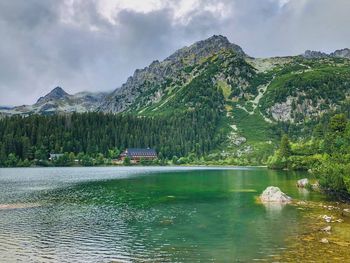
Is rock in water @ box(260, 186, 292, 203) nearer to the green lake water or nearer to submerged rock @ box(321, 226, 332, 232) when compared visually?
the green lake water

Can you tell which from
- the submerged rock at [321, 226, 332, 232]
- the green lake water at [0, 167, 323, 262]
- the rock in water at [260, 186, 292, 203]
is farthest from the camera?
the rock in water at [260, 186, 292, 203]

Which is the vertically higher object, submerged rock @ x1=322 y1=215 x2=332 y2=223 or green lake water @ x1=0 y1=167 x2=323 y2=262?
submerged rock @ x1=322 y1=215 x2=332 y2=223

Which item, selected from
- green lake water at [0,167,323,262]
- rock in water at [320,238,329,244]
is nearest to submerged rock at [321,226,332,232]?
green lake water at [0,167,323,262]

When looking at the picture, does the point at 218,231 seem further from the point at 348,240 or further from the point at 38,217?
the point at 38,217

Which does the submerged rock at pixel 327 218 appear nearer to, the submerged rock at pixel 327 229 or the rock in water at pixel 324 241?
the submerged rock at pixel 327 229

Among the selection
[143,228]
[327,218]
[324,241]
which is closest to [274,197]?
[327,218]

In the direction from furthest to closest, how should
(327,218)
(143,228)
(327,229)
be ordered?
1. (327,218)
2. (143,228)
3. (327,229)

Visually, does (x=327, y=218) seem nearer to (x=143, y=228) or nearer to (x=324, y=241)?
(x=324, y=241)

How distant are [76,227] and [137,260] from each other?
19424mm

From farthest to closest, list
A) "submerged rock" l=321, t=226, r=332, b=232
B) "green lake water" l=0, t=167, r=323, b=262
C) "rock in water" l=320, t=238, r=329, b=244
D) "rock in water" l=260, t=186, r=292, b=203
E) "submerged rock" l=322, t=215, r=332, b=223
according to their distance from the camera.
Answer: "rock in water" l=260, t=186, r=292, b=203, "submerged rock" l=322, t=215, r=332, b=223, "submerged rock" l=321, t=226, r=332, b=232, "rock in water" l=320, t=238, r=329, b=244, "green lake water" l=0, t=167, r=323, b=262

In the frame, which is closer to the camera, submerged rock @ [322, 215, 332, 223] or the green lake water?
the green lake water

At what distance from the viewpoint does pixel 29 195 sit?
9038cm

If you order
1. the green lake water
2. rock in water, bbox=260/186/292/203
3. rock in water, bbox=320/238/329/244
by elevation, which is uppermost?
rock in water, bbox=260/186/292/203

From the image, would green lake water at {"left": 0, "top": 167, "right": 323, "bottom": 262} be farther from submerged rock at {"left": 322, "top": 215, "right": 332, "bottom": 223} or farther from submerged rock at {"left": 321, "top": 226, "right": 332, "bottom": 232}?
submerged rock at {"left": 322, "top": 215, "right": 332, "bottom": 223}
